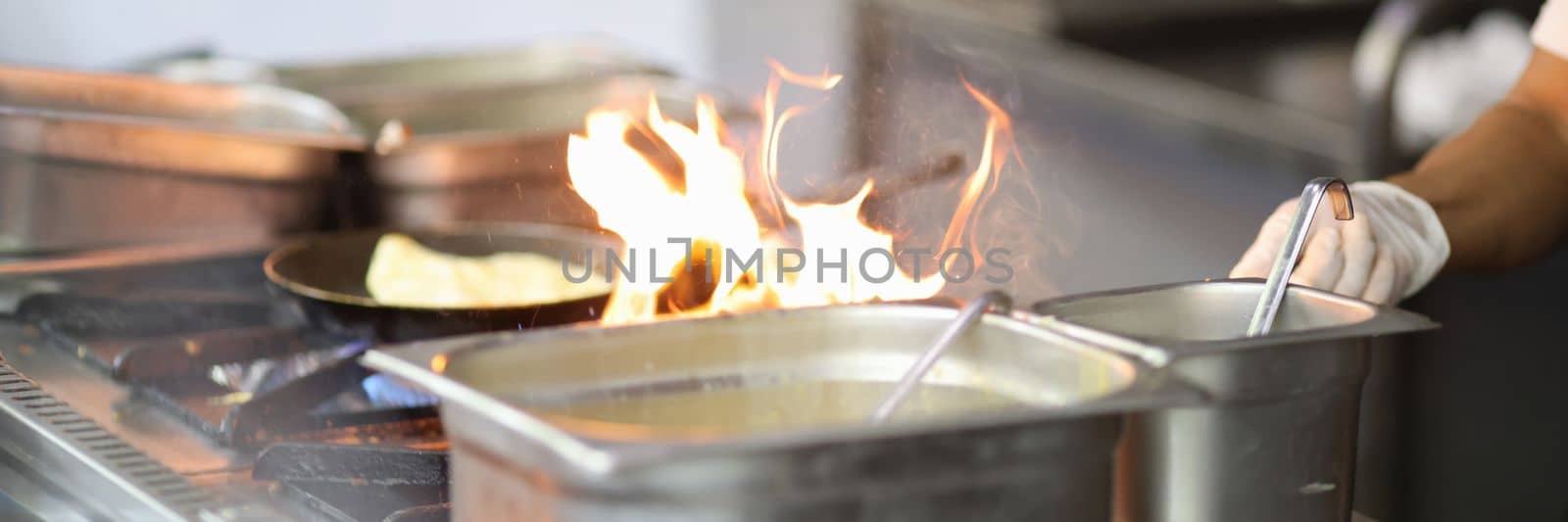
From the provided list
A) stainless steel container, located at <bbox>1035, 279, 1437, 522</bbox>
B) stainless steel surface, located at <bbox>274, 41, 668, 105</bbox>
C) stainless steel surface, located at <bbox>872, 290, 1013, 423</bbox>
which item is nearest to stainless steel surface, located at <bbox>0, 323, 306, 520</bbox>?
stainless steel surface, located at <bbox>872, 290, 1013, 423</bbox>

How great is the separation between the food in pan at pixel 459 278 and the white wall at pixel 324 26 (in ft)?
6.21

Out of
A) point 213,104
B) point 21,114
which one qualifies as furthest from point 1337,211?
point 213,104

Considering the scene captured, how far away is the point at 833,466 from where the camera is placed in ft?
2.05

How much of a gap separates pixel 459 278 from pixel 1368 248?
785 millimetres

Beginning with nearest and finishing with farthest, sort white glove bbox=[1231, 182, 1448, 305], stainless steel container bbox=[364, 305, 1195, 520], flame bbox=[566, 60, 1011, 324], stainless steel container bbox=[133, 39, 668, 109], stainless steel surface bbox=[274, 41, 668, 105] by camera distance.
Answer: stainless steel container bbox=[364, 305, 1195, 520] < white glove bbox=[1231, 182, 1448, 305] < flame bbox=[566, 60, 1011, 324] < stainless steel container bbox=[133, 39, 668, 109] < stainless steel surface bbox=[274, 41, 668, 105]

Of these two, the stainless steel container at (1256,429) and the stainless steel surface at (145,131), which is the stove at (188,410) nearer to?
the stainless steel surface at (145,131)

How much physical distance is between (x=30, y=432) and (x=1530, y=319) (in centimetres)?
209

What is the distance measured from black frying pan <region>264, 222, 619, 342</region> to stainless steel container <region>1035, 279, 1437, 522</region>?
0.56 meters

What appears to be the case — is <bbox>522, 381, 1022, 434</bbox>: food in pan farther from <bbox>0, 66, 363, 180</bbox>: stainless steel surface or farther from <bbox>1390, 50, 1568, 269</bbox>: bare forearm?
<bbox>0, 66, 363, 180</bbox>: stainless steel surface

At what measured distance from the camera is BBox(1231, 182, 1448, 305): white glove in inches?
42.3

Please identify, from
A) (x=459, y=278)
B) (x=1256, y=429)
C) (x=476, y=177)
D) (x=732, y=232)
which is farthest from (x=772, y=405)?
(x=476, y=177)

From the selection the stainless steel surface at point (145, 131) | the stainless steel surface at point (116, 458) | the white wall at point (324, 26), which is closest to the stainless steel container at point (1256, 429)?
the stainless steel surface at point (116, 458)

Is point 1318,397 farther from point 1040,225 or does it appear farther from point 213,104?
point 213,104

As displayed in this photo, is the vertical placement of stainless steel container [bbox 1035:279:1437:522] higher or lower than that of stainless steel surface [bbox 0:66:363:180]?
lower
